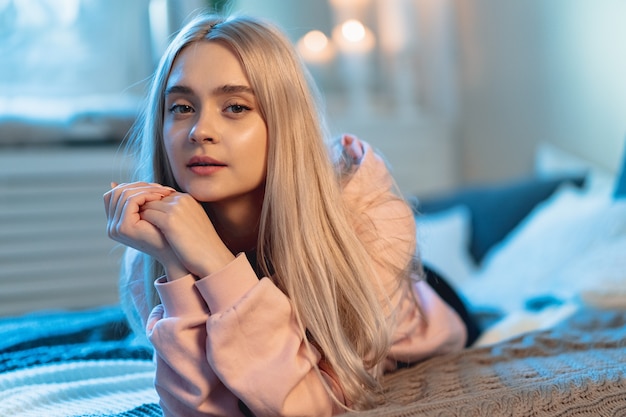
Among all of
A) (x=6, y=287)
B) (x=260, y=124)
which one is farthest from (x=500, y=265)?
(x=6, y=287)

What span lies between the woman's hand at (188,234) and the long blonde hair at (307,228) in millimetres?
88

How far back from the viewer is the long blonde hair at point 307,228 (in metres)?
0.97

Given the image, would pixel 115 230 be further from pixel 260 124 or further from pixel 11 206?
pixel 11 206

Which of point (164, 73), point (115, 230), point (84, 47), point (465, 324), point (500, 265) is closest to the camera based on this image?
point (115, 230)

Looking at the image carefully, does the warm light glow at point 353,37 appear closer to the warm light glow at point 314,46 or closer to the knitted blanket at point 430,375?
the warm light glow at point 314,46

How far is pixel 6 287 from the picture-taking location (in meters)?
2.54

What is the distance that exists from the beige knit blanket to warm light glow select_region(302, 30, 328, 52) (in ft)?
6.68

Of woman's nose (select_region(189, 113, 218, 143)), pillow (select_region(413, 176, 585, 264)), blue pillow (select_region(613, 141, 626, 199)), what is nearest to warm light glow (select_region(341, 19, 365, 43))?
pillow (select_region(413, 176, 585, 264))

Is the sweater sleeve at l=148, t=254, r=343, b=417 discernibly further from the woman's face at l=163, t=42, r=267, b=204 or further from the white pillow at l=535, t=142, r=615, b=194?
the white pillow at l=535, t=142, r=615, b=194

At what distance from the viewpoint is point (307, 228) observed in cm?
100

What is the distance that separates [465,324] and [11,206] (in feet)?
5.80

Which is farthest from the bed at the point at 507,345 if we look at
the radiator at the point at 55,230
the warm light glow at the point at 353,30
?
the warm light glow at the point at 353,30

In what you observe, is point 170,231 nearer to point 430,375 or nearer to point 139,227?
point 139,227

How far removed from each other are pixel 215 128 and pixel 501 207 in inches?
58.0
